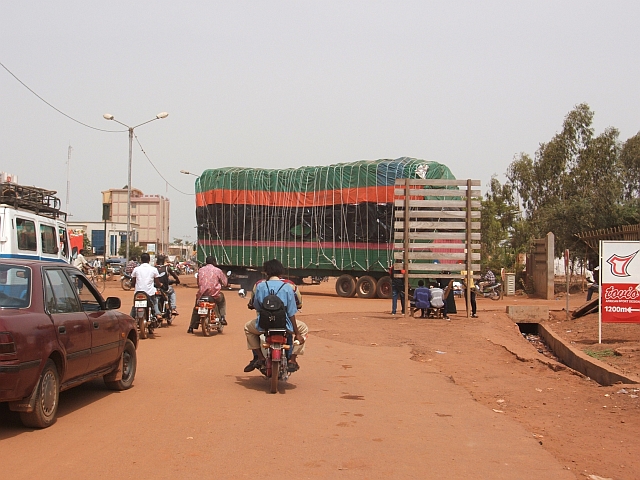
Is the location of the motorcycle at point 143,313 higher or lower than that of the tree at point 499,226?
lower

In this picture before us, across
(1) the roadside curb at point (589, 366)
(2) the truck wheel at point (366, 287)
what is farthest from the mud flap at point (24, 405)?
(2) the truck wheel at point (366, 287)

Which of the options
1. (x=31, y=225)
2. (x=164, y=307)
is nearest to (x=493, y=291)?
(x=164, y=307)

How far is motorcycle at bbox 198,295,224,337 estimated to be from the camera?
47.5 ft

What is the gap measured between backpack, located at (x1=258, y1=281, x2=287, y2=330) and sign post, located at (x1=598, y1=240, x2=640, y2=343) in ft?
23.9

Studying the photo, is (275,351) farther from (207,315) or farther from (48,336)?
(207,315)

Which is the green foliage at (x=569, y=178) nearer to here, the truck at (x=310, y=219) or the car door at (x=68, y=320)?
the truck at (x=310, y=219)

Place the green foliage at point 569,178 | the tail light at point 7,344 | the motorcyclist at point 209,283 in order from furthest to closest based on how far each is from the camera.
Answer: the green foliage at point 569,178 < the motorcyclist at point 209,283 < the tail light at point 7,344

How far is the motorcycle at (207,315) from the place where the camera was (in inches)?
570

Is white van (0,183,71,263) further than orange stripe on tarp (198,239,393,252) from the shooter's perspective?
No

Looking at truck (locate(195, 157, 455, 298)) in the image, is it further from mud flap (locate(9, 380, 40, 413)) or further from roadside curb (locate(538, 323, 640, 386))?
mud flap (locate(9, 380, 40, 413))

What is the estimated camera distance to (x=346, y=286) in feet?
103

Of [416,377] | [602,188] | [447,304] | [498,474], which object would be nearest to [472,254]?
[447,304]

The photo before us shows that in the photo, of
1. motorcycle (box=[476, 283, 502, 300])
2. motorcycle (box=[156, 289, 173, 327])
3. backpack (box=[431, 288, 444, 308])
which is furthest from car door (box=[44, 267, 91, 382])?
motorcycle (box=[476, 283, 502, 300])

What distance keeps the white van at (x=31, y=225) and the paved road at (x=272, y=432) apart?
4972 millimetres
